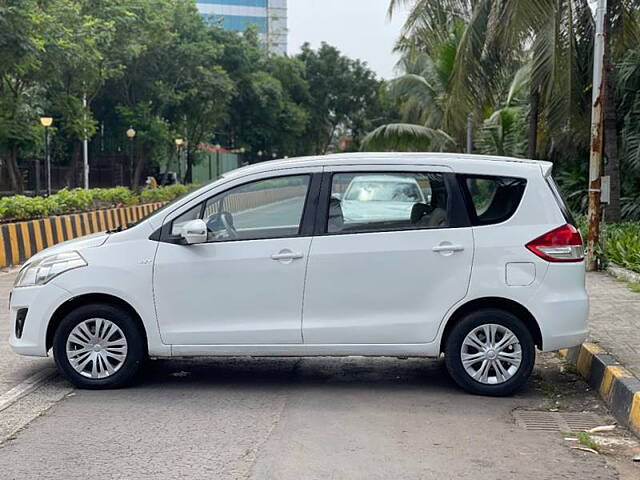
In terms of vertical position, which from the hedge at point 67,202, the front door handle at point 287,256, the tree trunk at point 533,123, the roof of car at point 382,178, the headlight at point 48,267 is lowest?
the hedge at point 67,202

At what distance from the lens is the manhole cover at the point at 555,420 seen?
6.29m

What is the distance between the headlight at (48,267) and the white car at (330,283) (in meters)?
0.02

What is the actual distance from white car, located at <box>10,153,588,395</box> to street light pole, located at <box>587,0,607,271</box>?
682 cm

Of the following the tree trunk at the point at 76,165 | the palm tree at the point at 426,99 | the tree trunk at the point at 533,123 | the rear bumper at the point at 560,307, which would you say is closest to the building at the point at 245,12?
the tree trunk at the point at 76,165

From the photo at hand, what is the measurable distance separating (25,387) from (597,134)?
952 cm

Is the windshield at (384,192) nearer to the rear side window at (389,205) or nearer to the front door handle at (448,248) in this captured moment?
the rear side window at (389,205)

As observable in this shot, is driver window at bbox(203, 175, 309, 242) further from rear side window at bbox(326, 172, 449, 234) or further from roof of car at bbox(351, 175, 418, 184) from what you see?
roof of car at bbox(351, 175, 418, 184)

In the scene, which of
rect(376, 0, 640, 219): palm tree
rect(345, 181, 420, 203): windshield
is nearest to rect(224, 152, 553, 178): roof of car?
rect(345, 181, 420, 203): windshield

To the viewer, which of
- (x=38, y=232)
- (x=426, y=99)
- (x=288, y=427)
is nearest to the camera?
(x=288, y=427)

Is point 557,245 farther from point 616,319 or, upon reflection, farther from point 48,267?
point 48,267

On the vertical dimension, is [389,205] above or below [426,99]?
below

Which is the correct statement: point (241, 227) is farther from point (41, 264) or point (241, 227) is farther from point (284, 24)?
point (284, 24)

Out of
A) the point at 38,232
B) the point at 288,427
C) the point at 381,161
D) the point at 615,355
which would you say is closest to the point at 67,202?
the point at 38,232

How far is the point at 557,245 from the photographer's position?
695cm
